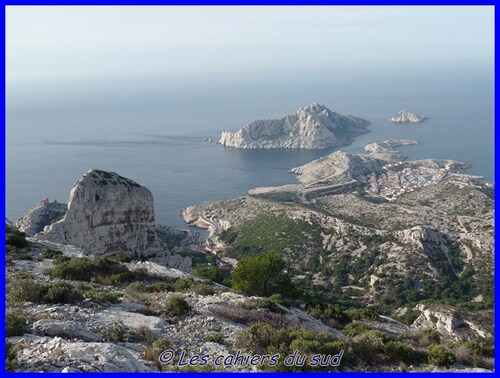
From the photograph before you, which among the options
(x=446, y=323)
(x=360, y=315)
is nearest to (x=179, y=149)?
(x=446, y=323)

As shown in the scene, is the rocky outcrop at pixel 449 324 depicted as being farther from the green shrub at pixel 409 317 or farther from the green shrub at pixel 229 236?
the green shrub at pixel 229 236

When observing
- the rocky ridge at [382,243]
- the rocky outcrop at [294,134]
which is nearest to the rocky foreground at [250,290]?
the rocky ridge at [382,243]

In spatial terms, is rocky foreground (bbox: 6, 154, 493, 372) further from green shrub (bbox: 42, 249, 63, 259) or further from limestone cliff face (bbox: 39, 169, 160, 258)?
green shrub (bbox: 42, 249, 63, 259)

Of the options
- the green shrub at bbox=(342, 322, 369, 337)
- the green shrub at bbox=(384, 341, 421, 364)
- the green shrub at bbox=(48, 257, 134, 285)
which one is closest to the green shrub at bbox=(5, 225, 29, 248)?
the green shrub at bbox=(48, 257, 134, 285)

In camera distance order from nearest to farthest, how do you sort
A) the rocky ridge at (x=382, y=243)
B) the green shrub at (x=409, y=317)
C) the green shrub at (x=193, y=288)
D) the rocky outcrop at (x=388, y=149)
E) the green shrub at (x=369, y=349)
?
the green shrub at (x=369, y=349), the green shrub at (x=193, y=288), the green shrub at (x=409, y=317), the rocky ridge at (x=382, y=243), the rocky outcrop at (x=388, y=149)

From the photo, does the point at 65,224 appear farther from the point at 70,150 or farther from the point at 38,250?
the point at 70,150

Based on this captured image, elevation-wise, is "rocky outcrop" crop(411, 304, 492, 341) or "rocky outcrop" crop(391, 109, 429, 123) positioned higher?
"rocky outcrop" crop(391, 109, 429, 123)
